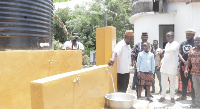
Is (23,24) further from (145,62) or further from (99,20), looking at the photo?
(99,20)

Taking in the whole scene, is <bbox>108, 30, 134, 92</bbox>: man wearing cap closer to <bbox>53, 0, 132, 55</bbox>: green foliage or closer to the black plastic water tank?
the black plastic water tank

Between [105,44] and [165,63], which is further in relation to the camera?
[165,63]

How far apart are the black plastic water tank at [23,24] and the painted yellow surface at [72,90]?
1.44 m

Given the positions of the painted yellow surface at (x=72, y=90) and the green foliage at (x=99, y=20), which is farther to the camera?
the green foliage at (x=99, y=20)

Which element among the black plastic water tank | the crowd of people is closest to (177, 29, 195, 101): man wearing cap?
the crowd of people

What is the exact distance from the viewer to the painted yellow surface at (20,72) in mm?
2985

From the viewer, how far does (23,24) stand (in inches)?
135

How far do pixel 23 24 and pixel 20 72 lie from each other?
86 cm

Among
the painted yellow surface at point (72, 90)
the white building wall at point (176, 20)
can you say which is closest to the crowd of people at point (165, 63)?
the painted yellow surface at point (72, 90)

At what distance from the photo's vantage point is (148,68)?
15.5 feet

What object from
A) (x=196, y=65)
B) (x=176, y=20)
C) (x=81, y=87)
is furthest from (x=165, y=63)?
(x=176, y=20)

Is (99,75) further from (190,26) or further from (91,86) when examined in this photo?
(190,26)

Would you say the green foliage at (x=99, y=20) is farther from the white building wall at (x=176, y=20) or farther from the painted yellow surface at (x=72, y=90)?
the painted yellow surface at (x=72, y=90)

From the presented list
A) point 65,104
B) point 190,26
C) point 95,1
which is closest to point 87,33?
point 95,1
